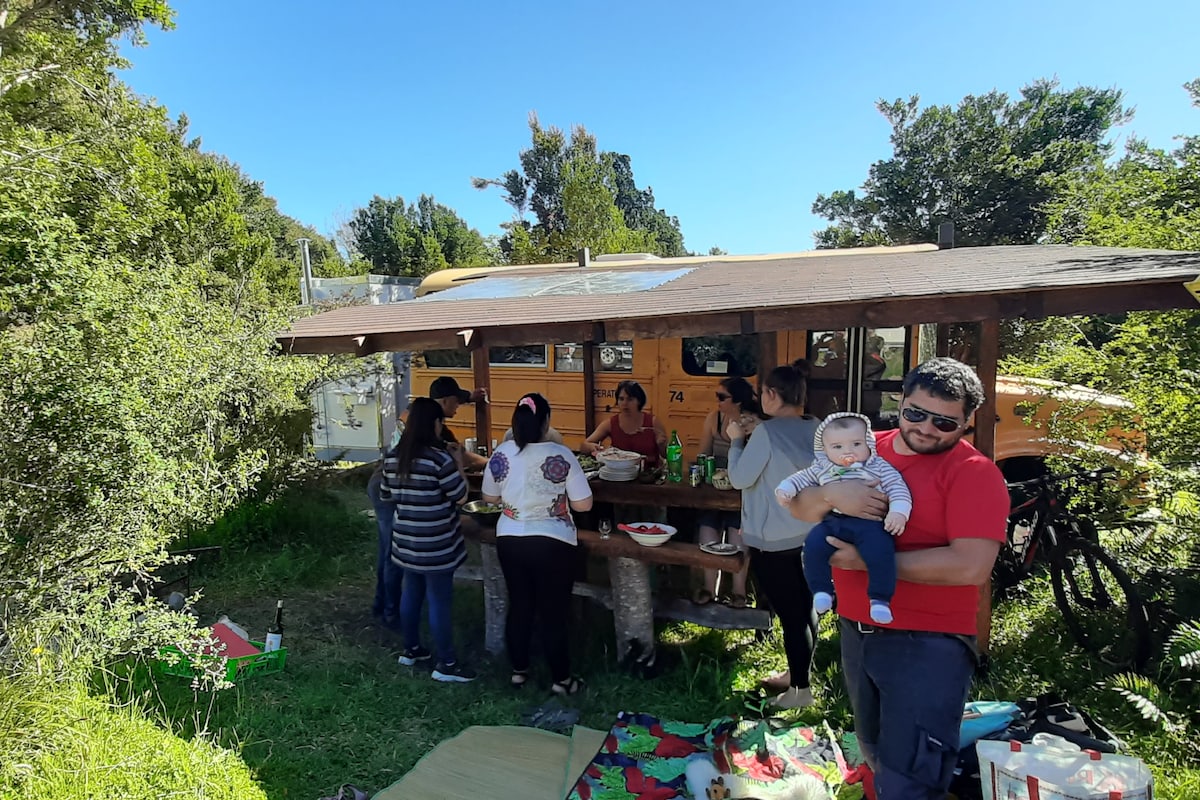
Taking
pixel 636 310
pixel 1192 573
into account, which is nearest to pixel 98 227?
pixel 636 310

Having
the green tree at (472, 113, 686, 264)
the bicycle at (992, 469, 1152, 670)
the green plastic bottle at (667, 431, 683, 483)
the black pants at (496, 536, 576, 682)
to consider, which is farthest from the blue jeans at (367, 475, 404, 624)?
the green tree at (472, 113, 686, 264)

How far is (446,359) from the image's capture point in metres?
8.95

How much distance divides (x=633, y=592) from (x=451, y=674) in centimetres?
133

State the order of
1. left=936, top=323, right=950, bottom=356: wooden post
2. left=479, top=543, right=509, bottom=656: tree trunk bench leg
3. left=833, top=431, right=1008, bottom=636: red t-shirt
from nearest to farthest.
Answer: left=833, top=431, right=1008, bottom=636: red t-shirt, left=479, top=543, right=509, bottom=656: tree trunk bench leg, left=936, top=323, right=950, bottom=356: wooden post

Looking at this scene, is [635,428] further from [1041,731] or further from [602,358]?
[1041,731]

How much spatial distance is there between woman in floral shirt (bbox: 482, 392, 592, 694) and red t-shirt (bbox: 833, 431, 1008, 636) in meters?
1.93

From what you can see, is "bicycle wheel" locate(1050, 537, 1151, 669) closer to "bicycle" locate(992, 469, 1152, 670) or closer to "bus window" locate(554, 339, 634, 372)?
"bicycle" locate(992, 469, 1152, 670)

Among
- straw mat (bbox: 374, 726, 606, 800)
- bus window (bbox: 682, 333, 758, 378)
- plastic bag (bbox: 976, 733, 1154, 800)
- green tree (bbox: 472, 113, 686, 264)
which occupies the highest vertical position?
green tree (bbox: 472, 113, 686, 264)

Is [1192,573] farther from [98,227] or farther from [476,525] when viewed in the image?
[98,227]

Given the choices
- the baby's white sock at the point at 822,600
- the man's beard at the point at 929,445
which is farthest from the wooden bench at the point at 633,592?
the man's beard at the point at 929,445

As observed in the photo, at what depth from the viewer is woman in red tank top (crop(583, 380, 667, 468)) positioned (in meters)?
5.75

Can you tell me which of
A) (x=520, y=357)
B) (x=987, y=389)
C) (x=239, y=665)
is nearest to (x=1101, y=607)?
(x=987, y=389)

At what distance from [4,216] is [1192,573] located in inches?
357

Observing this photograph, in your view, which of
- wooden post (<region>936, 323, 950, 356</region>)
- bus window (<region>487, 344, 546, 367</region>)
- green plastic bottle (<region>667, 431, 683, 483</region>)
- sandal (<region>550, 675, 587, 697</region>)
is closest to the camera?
sandal (<region>550, 675, 587, 697</region>)
